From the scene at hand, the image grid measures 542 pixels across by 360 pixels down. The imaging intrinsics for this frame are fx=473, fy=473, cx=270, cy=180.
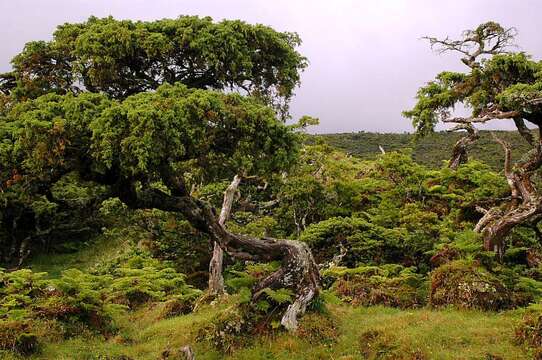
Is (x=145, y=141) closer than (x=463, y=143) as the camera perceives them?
Yes

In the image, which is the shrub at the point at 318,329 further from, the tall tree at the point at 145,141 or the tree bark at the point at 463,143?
the tree bark at the point at 463,143

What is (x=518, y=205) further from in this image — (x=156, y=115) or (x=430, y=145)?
(x=430, y=145)

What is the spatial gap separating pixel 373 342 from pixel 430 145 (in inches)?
2917

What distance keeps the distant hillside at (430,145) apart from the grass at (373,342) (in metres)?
37.7

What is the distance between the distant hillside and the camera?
60.5 m

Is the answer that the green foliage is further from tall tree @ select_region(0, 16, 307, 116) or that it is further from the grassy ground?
tall tree @ select_region(0, 16, 307, 116)

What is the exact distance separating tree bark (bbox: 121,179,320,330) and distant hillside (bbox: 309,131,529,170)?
38.3 meters

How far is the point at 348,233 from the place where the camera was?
75.2ft

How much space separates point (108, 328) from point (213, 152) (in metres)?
7.62

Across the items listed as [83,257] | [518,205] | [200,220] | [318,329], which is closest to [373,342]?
[318,329]

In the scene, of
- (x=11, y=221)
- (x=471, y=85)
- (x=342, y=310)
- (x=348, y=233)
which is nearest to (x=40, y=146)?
(x=342, y=310)

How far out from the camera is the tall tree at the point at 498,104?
50.0ft

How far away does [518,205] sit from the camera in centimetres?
1650

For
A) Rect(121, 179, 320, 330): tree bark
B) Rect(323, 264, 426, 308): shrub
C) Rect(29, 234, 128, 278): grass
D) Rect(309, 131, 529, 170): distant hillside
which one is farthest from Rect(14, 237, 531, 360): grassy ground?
Rect(309, 131, 529, 170): distant hillside
